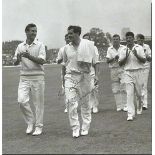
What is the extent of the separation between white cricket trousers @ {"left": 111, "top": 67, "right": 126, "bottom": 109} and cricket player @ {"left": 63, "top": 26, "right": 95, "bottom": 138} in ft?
11.2

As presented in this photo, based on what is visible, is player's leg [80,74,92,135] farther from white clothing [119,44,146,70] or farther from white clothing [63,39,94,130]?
white clothing [119,44,146,70]

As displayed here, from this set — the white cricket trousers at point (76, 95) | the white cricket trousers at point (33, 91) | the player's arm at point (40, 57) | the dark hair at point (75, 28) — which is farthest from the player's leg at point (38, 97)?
the dark hair at point (75, 28)

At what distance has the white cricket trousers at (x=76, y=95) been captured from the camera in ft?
28.5

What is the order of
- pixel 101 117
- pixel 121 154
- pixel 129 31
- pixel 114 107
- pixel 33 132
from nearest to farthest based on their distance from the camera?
pixel 121 154
pixel 33 132
pixel 129 31
pixel 101 117
pixel 114 107

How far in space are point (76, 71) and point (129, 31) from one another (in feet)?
6.87

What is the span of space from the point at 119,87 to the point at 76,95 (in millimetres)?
3833

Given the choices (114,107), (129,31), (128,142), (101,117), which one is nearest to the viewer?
(128,142)

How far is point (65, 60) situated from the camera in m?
8.94

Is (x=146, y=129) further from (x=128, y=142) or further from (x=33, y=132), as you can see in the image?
(x=33, y=132)

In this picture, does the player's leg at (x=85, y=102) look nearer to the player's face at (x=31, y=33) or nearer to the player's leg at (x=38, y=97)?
the player's leg at (x=38, y=97)

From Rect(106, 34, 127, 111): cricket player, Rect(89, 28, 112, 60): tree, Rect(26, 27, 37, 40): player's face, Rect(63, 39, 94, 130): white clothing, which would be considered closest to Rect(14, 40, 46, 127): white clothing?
Rect(26, 27, 37, 40): player's face

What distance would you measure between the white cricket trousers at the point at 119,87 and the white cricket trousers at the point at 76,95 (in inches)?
133

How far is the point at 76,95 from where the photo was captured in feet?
29.1

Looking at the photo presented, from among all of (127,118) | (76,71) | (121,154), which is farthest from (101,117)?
(121,154)
